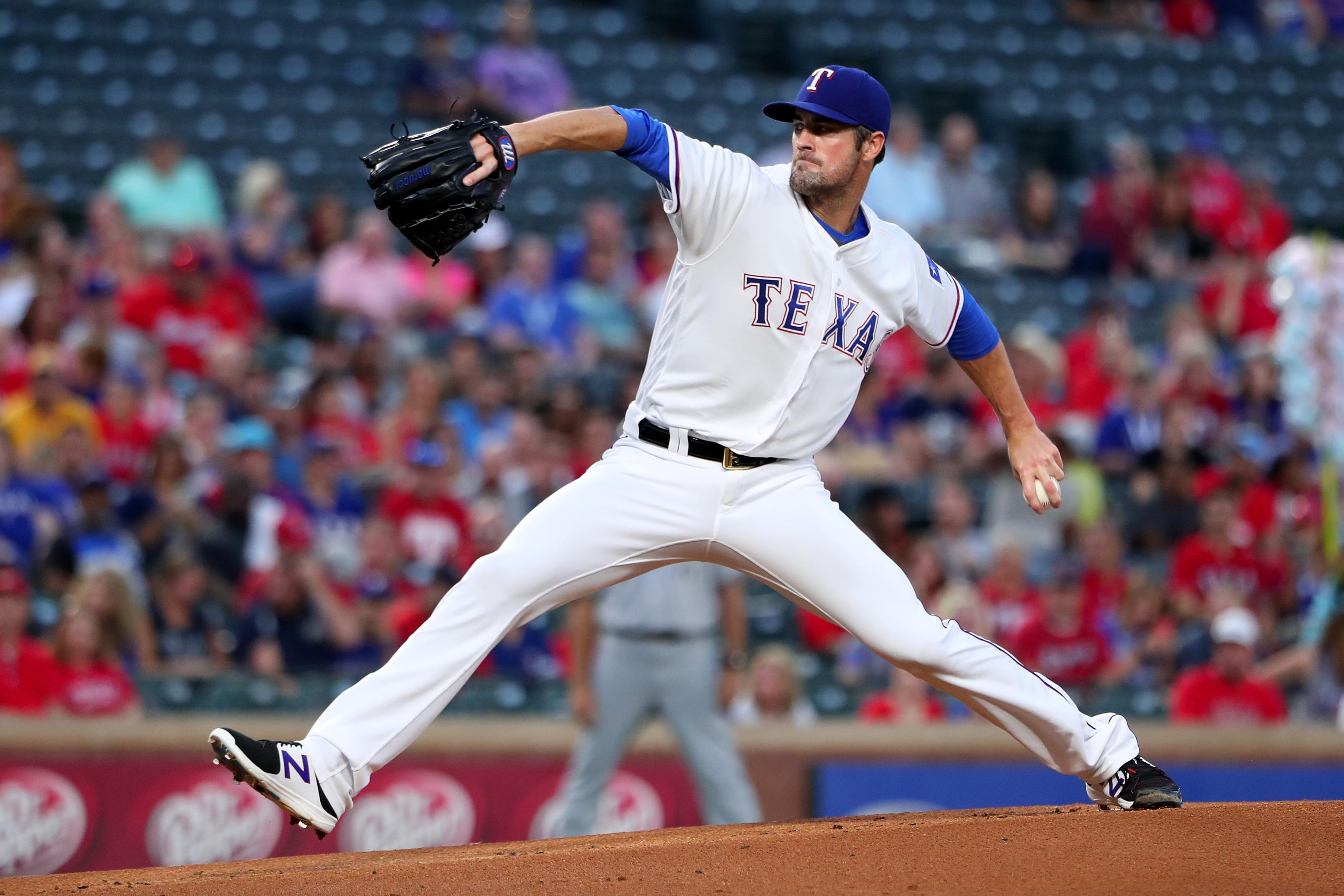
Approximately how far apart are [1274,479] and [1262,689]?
214 cm

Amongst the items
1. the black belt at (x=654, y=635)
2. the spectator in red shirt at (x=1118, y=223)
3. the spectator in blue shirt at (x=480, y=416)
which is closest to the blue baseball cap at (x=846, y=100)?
the black belt at (x=654, y=635)

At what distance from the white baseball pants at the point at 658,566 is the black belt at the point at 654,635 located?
2.40m

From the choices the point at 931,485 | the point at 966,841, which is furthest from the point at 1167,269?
the point at 966,841

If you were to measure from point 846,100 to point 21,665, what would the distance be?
4.48 m

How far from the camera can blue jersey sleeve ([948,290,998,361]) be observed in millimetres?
4477

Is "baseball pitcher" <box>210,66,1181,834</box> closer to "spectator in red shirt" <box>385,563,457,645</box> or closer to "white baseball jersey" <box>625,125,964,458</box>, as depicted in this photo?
"white baseball jersey" <box>625,125,964,458</box>

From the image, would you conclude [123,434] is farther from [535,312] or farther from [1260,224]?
[1260,224]

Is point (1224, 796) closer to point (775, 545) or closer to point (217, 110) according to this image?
point (775, 545)

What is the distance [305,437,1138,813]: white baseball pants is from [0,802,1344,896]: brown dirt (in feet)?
0.94

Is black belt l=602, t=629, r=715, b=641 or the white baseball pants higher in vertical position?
the white baseball pants

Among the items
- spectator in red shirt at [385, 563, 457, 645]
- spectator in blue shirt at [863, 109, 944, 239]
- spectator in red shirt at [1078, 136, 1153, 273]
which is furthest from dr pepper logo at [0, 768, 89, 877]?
spectator in red shirt at [1078, 136, 1153, 273]

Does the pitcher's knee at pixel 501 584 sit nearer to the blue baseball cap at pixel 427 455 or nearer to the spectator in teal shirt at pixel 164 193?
the blue baseball cap at pixel 427 455

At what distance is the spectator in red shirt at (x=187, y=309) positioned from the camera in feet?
29.5

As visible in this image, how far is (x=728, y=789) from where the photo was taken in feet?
21.0
